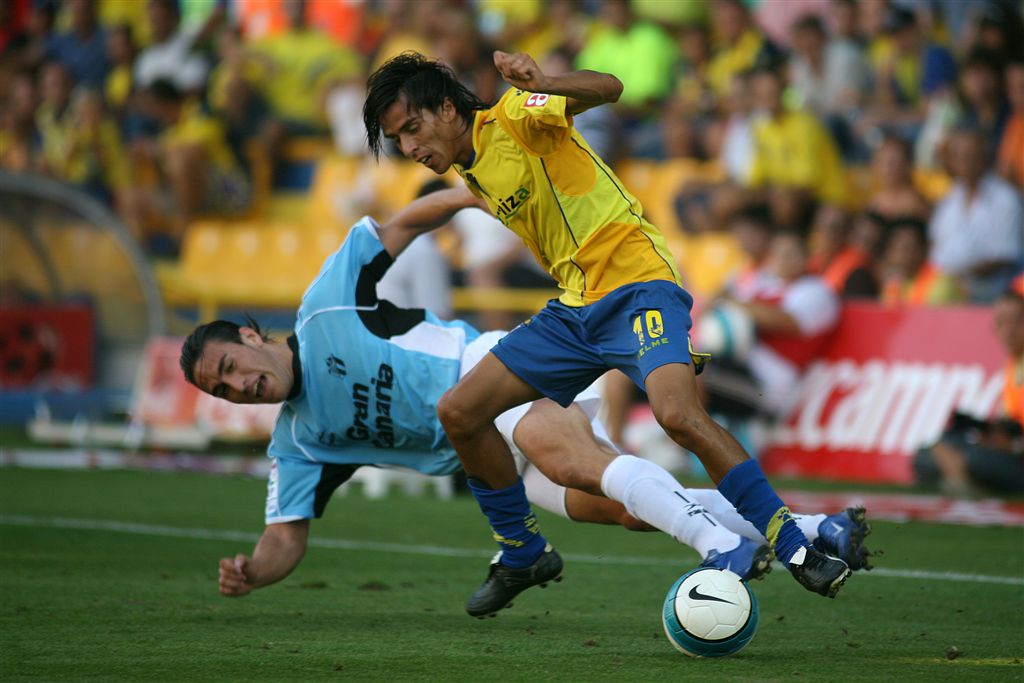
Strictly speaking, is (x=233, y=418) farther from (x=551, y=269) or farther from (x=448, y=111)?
(x=448, y=111)

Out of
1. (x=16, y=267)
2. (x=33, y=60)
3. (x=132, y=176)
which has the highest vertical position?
(x=33, y=60)

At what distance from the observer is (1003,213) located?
12000 mm

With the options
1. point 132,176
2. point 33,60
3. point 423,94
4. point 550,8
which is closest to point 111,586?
point 423,94

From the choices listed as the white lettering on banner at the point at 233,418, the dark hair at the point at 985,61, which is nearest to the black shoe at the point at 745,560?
the white lettering on banner at the point at 233,418

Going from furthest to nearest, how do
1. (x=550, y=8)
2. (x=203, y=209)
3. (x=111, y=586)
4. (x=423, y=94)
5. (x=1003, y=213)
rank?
(x=203, y=209) < (x=550, y=8) < (x=1003, y=213) < (x=111, y=586) < (x=423, y=94)

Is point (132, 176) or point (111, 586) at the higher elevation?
point (132, 176)

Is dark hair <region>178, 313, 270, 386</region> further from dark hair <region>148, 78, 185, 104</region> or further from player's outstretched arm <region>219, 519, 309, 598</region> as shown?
dark hair <region>148, 78, 185, 104</region>

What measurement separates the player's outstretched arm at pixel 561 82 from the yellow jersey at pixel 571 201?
27 centimetres

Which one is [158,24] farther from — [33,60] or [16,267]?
[16,267]

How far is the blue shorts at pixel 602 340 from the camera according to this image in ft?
16.9

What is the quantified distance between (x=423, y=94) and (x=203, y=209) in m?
12.9

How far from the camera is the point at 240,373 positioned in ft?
18.9

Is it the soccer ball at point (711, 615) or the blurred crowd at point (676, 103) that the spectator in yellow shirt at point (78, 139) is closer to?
the blurred crowd at point (676, 103)

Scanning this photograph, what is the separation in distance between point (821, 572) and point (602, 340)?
45.3 inches
